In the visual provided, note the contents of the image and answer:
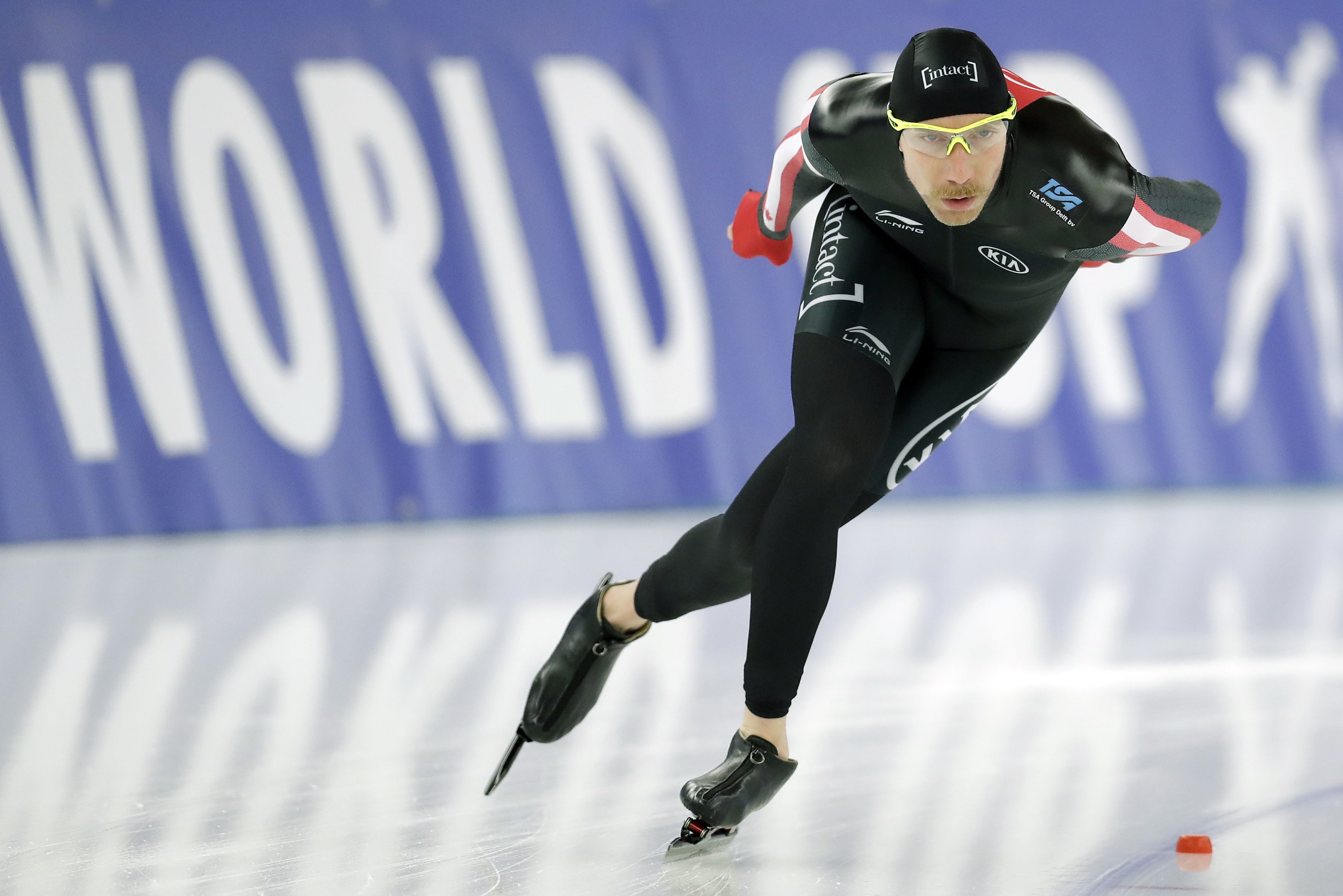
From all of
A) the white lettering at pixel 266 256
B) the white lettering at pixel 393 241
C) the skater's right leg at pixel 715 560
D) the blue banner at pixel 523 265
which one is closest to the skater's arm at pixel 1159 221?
the skater's right leg at pixel 715 560

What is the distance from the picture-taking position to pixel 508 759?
7.13ft

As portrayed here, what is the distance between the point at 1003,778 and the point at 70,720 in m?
1.72

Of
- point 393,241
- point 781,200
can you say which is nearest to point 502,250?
point 393,241

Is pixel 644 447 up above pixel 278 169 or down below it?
below

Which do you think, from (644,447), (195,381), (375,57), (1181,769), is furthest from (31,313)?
(1181,769)

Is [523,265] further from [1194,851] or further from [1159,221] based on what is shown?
[1194,851]

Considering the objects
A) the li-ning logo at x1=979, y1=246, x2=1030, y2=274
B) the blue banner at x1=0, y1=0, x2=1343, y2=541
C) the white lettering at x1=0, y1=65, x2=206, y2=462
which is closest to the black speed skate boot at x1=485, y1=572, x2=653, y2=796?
the li-ning logo at x1=979, y1=246, x2=1030, y2=274

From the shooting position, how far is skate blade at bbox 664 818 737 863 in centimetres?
186

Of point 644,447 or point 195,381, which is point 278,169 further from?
point 644,447

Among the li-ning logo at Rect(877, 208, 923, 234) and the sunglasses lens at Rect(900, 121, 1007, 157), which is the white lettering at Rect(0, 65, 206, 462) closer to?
the li-ning logo at Rect(877, 208, 923, 234)

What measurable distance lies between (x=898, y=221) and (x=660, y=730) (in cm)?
104

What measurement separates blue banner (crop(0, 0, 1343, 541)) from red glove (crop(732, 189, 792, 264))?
2831 mm

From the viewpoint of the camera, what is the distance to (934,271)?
207 centimetres

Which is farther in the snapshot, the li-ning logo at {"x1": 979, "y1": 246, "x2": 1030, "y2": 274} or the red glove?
the red glove
